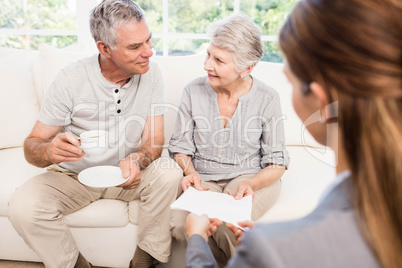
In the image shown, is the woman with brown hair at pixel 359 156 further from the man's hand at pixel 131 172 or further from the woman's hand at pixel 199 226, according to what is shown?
the man's hand at pixel 131 172

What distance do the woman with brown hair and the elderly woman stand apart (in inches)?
45.1

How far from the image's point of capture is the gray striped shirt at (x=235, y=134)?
6.03ft

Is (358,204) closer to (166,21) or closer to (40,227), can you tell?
(40,227)

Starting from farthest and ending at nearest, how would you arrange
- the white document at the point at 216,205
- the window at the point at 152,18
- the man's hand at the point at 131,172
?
the window at the point at 152,18 → the man's hand at the point at 131,172 → the white document at the point at 216,205

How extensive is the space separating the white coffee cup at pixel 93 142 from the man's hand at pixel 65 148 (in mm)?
70

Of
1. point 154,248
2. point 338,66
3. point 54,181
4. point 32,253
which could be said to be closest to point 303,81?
point 338,66

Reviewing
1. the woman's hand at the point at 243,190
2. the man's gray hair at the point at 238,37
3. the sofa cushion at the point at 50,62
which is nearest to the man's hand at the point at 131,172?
the woman's hand at the point at 243,190

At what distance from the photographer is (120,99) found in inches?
73.6

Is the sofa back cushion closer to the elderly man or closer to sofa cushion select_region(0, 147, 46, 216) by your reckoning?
the elderly man

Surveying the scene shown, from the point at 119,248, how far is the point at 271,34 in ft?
8.35

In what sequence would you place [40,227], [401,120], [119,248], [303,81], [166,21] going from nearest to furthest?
[401,120], [303,81], [40,227], [119,248], [166,21]

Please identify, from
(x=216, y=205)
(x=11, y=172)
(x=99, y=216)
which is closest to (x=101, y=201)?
(x=99, y=216)

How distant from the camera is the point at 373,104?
1.88ft

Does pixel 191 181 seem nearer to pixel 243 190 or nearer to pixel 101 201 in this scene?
pixel 243 190
